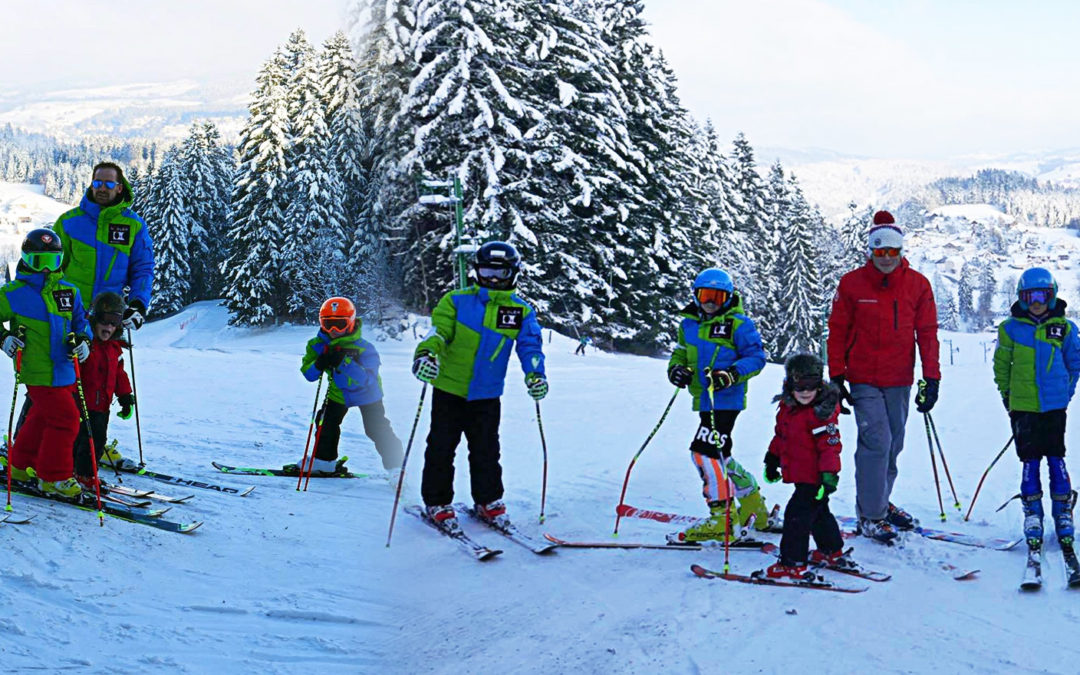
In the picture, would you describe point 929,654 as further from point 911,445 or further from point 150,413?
point 150,413

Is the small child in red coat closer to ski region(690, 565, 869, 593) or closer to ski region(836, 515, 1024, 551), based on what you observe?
ski region(690, 565, 869, 593)

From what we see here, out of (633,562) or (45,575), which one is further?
(633,562)

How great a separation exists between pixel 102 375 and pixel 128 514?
1.21 metres

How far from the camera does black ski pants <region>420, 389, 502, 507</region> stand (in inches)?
183

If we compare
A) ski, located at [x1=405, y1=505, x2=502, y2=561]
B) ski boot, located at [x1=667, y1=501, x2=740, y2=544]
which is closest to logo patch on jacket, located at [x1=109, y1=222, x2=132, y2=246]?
ski, located at [x1=405, y1=505, x2=502, y2=561]

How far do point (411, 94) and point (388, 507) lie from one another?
36.5 feet

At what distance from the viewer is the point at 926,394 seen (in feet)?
15.0

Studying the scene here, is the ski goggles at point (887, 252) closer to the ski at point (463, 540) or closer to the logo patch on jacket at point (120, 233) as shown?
the ski at point (463, 540)

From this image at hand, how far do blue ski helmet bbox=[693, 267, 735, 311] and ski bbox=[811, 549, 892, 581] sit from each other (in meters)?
1.43

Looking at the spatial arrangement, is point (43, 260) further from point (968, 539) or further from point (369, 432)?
point (968, 539)

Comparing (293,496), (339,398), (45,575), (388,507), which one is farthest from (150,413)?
(45,575)

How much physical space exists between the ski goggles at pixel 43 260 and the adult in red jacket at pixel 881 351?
4282 mm

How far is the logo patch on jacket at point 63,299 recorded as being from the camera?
443 centimetres

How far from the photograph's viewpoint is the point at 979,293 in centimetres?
13400
